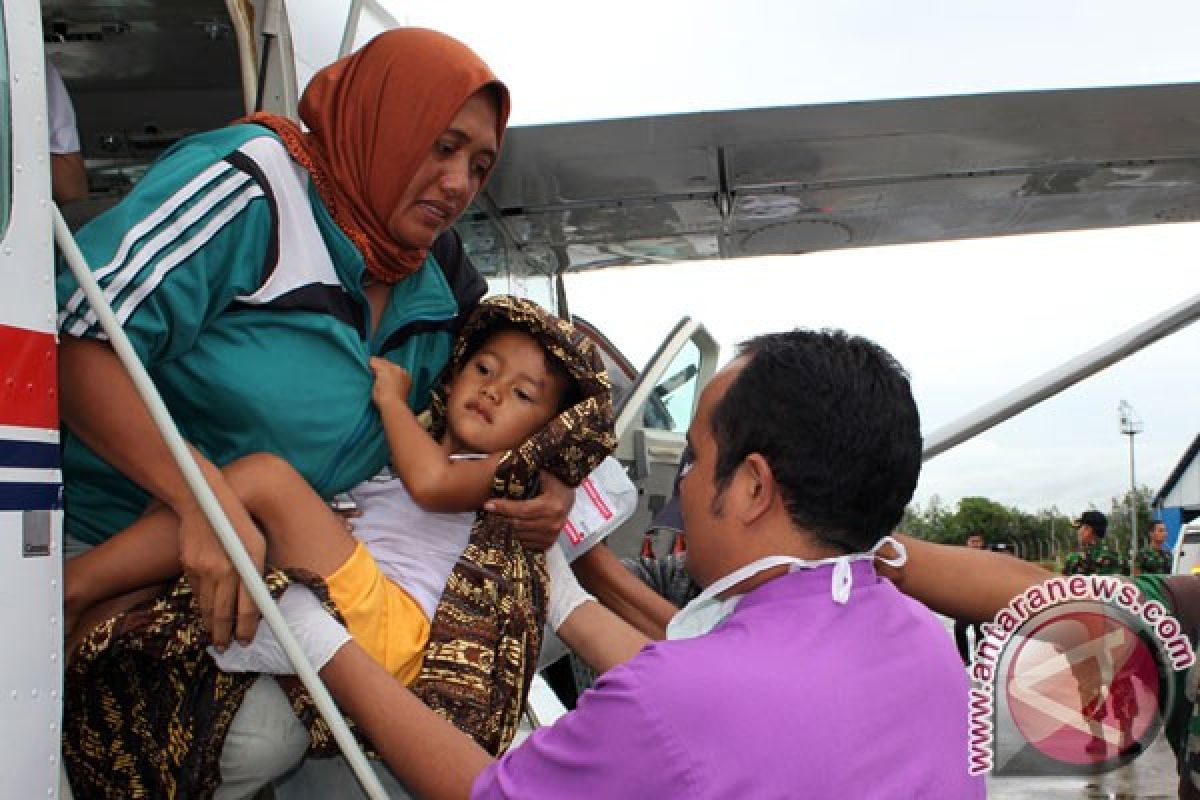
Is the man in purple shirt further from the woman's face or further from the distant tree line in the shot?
the distant tree line

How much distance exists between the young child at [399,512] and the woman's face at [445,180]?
0.27 meters

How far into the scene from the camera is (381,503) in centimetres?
229

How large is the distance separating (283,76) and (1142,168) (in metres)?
5.68

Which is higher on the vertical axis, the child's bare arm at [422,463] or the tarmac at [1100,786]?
the child's bare arm at [422,463]

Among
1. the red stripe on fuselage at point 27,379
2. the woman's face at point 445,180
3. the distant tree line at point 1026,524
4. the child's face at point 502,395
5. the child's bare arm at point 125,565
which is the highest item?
the woman's face at point 445,180

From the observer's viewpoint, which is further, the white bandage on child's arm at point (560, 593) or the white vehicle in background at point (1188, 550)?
the white vehicle in background at point (1188, 550)

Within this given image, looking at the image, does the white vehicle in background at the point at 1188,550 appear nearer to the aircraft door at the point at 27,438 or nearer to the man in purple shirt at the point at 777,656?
the man in purple shirt at the point at 777,656

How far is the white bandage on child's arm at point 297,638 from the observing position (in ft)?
5.89

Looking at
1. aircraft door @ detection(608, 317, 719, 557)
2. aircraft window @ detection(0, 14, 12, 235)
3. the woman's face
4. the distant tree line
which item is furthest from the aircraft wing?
the distant tree line

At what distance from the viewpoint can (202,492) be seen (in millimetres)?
1671

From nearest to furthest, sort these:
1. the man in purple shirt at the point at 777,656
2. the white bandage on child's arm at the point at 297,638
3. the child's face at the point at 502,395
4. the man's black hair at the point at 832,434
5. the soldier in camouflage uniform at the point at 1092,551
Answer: the man in purple shirt at the point at 777,656 → the man's black hair at the point at 832,434 → the white bandage on child's arm at the point at 297,638 → the child's face at the point at 502,395 → the soldier in camouflage uniform at the point at 1092,551

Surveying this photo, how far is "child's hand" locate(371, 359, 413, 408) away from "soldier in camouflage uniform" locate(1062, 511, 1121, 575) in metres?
9.51

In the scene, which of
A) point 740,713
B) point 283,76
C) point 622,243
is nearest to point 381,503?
point 740,713

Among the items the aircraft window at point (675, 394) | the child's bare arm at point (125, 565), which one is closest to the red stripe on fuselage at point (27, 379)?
the child's bare arm at point (125, 565)
